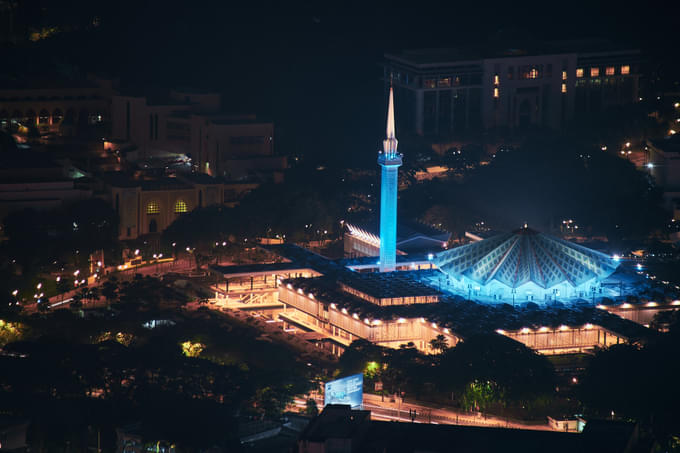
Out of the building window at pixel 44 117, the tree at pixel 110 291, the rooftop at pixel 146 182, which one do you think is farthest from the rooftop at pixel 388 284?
the building window at pixel 44 117

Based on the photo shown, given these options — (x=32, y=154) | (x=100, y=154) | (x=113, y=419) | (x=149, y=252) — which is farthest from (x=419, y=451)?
(x=100, y=154)

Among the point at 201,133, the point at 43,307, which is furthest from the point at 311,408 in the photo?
the point at 201,133

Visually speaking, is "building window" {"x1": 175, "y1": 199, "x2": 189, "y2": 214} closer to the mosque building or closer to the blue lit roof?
the mosque building

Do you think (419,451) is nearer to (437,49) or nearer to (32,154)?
(32,154)

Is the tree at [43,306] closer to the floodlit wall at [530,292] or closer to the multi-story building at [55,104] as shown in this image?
the floodlit wall at [530,292]

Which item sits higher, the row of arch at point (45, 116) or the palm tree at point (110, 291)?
the row of arch at point (45, 116)

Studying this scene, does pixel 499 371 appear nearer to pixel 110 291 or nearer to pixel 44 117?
pixel 110 291
